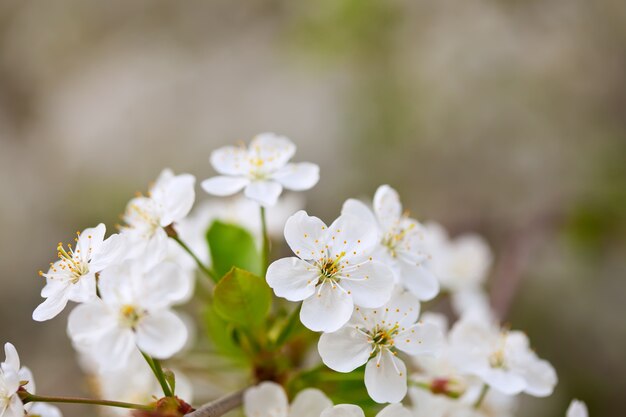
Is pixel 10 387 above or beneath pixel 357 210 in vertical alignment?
beneath

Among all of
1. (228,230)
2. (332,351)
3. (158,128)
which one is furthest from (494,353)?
(158,128)

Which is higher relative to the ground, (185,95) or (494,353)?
(185,95)

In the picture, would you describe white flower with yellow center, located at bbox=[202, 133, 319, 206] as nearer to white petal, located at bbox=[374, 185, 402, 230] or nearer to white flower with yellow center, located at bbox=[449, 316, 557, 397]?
white petal, located at bbox=[374, 185, 402, 230]

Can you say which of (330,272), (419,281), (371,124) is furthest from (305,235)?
(371,124)

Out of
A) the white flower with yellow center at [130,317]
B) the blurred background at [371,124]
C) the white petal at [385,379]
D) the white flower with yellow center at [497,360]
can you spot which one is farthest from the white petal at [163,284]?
the blurred background at [371,124]

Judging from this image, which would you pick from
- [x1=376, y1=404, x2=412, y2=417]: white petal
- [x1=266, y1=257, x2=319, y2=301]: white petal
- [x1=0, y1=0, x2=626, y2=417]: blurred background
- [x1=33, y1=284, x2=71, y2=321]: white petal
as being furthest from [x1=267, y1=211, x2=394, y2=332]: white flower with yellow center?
[x1=0, y1=0, x2=626, y2=417]: blurred background

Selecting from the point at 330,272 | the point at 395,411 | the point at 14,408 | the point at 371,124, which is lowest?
the point at 14,408

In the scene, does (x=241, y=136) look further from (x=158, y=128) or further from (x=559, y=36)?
(x=559, y=36)

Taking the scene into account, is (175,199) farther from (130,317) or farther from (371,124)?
(371,124)
